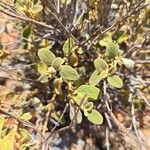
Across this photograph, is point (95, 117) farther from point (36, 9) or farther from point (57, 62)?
point (36, 9)

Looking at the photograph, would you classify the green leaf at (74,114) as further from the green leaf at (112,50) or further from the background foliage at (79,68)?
the green leaf at (112,50)

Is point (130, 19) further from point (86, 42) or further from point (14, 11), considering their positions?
point (14, 11)

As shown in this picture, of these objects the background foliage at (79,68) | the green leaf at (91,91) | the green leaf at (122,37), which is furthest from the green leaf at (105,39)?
the green leaf at (91,91)

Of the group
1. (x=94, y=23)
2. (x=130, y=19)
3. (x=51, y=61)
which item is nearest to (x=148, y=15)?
(x=130, y=19)

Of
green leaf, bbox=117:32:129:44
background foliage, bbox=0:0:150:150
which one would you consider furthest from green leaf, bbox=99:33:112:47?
green leaf, bbox=117:32:129:44

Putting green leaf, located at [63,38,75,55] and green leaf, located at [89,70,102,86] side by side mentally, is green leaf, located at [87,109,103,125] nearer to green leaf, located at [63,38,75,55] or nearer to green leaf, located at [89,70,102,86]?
green leaf, located at [89,70,102,86]

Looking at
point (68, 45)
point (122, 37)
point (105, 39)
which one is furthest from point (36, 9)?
point (122, 37)

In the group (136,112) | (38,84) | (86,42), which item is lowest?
(136,112)

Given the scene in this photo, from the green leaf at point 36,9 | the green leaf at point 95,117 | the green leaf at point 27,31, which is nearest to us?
the green leaf at point 95,117

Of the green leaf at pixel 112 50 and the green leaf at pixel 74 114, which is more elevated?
the green leaf at pixel 112 50
